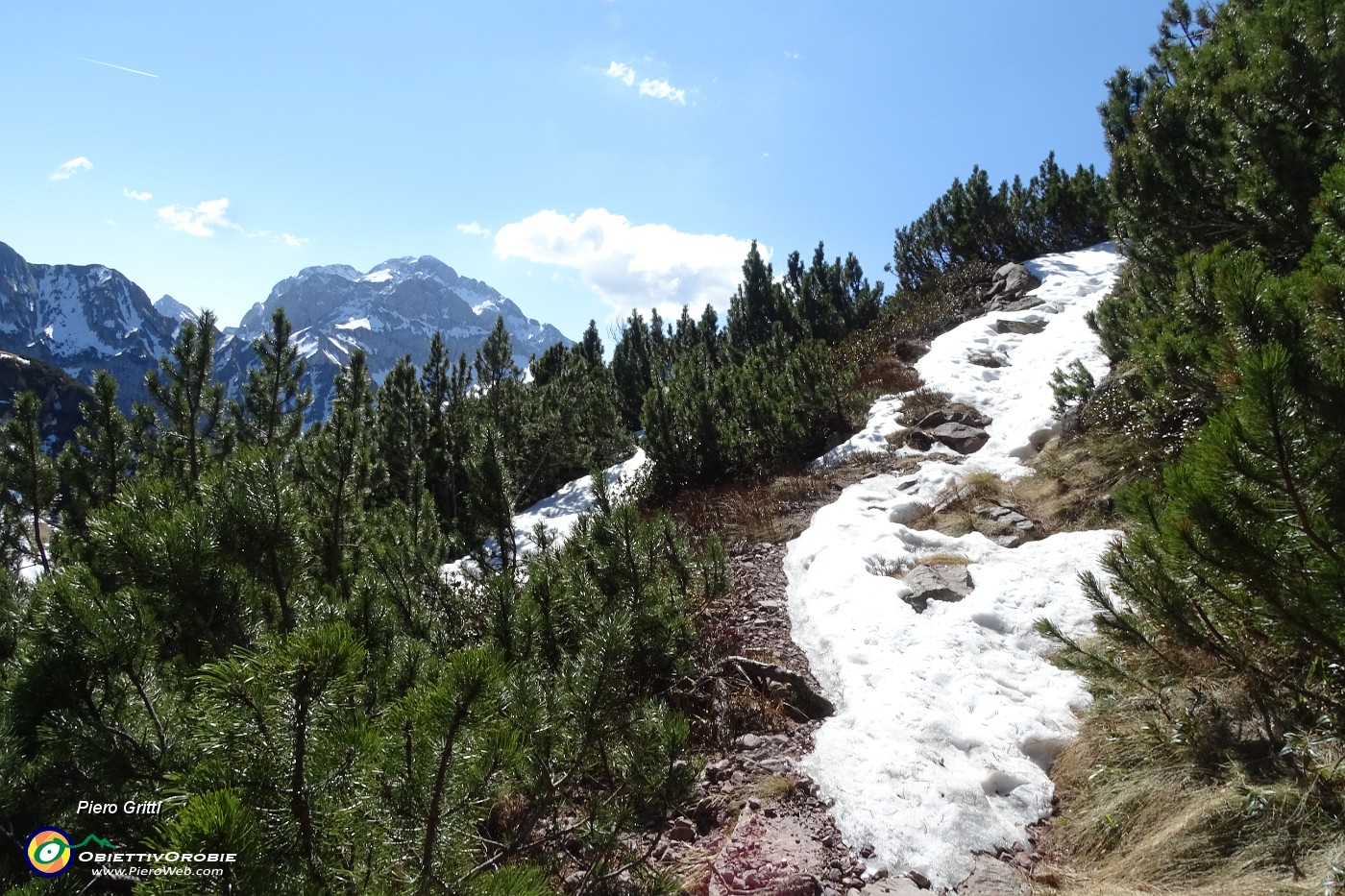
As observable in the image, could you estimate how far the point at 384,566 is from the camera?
3.48 meters

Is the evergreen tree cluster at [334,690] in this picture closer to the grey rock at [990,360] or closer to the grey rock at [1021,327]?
the grey rock at [990,360]

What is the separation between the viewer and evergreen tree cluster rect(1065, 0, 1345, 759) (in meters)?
1.93

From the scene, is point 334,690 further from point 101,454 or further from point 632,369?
point 632,369

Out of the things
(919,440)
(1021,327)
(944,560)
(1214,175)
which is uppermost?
(1021,327)

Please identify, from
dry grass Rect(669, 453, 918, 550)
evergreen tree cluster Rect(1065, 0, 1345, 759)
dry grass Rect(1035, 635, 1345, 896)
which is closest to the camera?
evergreen tree cluster Rect(1065, 0, 1345, 759)

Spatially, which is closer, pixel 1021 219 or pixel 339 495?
pixel 339 495

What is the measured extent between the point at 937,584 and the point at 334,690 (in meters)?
5.09

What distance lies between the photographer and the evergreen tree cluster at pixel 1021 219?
20.3 meters

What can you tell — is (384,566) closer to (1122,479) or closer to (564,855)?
(564,855)

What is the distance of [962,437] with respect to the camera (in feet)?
31.9

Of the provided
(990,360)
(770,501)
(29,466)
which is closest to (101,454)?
(29,466)

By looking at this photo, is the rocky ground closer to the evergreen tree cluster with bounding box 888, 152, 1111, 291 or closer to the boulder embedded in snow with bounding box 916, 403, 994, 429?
the boulder embedded in snow with bounding box 916, 403, 994, 429

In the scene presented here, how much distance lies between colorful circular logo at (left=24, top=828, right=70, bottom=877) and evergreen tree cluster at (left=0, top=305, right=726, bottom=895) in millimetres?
57

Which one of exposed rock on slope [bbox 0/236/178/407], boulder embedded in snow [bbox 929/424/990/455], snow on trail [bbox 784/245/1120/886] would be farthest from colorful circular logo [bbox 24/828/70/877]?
exposed rock on slope [bbox 0/236/178/407]
